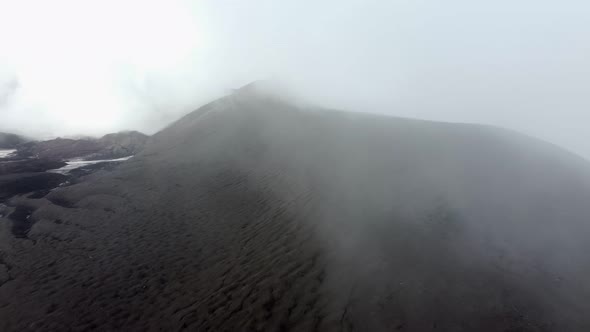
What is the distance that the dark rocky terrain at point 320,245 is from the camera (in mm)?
9922

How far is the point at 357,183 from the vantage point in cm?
2095

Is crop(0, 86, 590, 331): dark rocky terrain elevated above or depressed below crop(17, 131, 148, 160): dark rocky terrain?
below

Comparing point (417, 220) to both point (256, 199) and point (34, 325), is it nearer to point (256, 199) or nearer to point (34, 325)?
point (256, 199)

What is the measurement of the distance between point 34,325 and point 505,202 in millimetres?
21395

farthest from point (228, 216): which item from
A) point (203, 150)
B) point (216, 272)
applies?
point (203, 150)

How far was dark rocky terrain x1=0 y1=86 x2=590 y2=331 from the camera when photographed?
992cm

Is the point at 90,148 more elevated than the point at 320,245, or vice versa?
the point at 90,148

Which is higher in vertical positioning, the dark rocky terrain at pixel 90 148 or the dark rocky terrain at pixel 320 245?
the dark rocky terrain at pixel 90 148

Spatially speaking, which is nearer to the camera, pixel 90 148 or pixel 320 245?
pixel 320 245

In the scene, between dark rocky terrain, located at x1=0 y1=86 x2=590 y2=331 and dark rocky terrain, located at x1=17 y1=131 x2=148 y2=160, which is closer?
dark rocky terrain, located at x1=0 y1=86 x2=590 y2=331

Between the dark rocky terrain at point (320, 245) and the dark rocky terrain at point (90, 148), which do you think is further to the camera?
the dark rocky terrain at point (90, 148)

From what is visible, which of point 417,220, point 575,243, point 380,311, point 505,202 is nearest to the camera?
point 380,311

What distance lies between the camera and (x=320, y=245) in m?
13.7

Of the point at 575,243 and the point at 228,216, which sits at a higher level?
the point at 228,216
